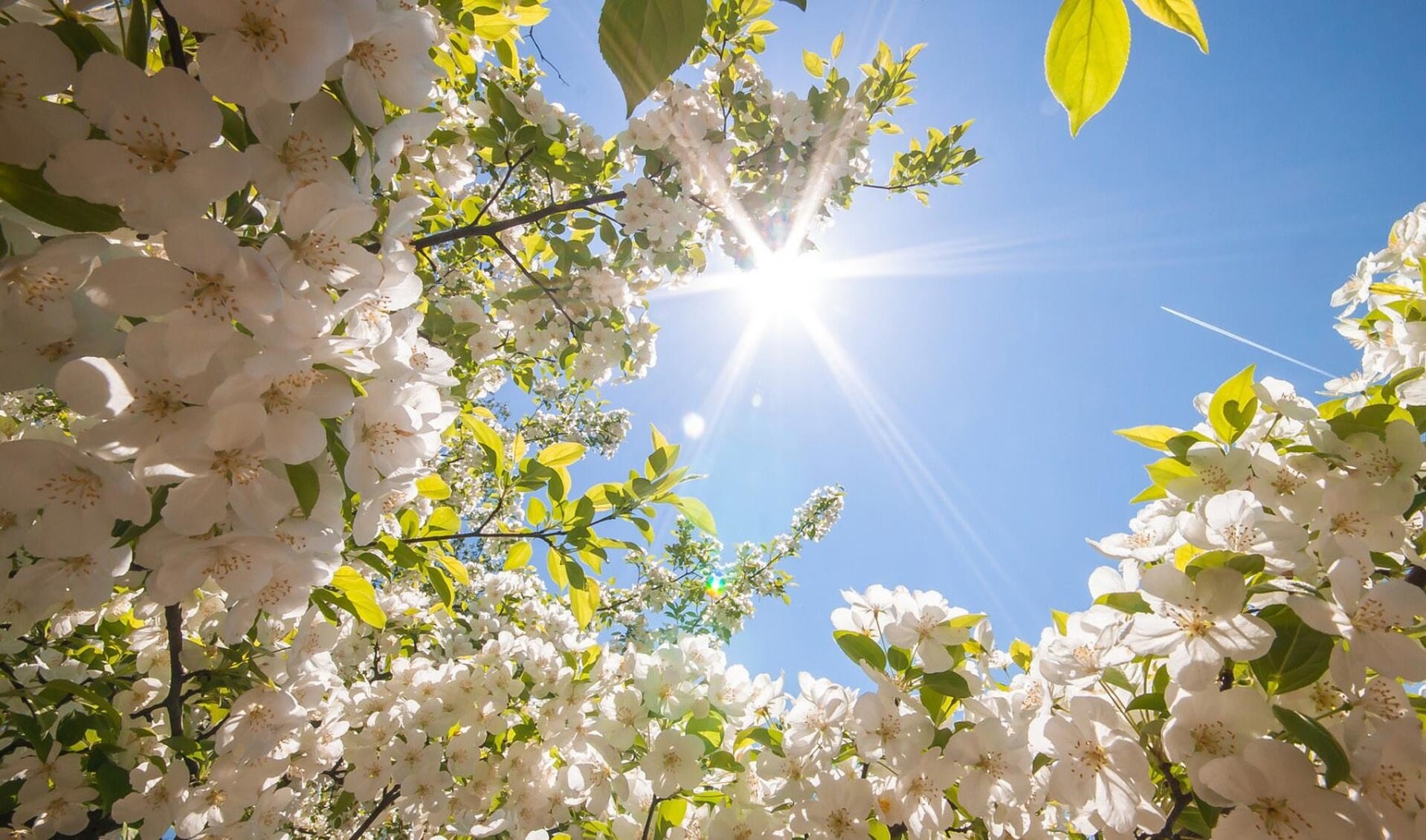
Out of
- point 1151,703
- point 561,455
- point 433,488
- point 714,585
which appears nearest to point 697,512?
point 561,455

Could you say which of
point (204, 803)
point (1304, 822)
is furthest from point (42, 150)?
point (1304, 822)

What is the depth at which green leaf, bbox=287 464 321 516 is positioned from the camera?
0.92 metres

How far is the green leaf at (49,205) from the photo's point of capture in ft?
2.49

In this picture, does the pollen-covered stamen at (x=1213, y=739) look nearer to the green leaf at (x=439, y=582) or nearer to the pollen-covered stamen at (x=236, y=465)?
the pollen-covered stamen at (x=236, y=465)

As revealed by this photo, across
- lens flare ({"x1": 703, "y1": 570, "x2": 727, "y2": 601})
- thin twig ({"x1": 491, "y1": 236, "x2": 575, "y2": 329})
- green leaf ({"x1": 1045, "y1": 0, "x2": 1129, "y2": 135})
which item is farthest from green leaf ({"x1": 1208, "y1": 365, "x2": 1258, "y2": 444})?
lens flare ({"x1": 703, "y1": 570, "x2": 727, "y2": 601})

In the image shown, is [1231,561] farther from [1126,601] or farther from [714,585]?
[714,585]

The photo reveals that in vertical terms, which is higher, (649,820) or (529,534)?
(529,534)

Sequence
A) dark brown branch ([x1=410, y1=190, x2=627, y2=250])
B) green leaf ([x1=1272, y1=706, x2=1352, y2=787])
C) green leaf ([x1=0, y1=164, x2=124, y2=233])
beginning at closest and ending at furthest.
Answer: green leaf ([x1=0, y1=164, x2=124, y2=233])
green leaf ([x1=1272, y1=706, x2=1352, y2=787])
dark brown branch ([x1=410, y1=190, x2=627, y2=250])

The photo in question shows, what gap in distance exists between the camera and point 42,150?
0.77 meters

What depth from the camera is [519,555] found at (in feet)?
7.72

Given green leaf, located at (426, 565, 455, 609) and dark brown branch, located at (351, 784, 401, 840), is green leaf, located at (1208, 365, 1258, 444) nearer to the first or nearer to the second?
green leaf, located at (426, 565, 455, 609)

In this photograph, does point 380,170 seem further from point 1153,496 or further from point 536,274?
point 536,274

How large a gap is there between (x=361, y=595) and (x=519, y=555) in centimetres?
76

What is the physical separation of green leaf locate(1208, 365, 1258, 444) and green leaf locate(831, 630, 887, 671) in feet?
3.04
